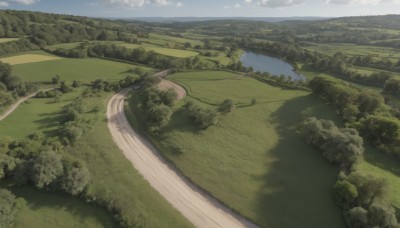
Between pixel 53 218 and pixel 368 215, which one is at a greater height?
pixel 368 215

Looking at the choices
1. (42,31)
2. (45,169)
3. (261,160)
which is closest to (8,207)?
(45,169)


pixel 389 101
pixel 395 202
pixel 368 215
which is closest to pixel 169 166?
pixel 368 215

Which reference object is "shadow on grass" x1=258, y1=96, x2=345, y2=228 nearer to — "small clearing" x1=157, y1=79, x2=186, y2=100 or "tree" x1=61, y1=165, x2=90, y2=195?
"tree" x1=61, y1=165, x2=90, y2=195

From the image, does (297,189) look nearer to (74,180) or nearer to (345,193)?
(345,193)

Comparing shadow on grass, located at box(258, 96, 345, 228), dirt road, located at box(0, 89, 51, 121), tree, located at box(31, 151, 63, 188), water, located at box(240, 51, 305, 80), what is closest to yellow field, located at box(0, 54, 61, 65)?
dirt road, located at box(0, 89, 51, 121)

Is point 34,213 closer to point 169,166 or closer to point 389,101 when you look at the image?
point 169,166

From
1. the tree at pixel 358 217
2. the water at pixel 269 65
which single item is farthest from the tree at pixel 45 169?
the water at pixel 269 65

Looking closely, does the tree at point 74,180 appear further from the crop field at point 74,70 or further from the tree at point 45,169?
the crop field at point 74,70
